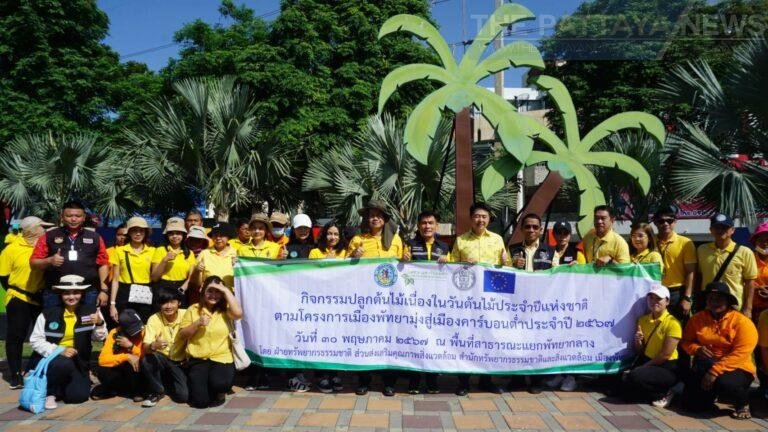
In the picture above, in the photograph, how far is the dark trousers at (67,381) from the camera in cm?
485

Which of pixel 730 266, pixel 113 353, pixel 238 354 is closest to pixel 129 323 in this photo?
pixel 113 353

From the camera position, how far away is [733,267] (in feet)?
A: 16.8

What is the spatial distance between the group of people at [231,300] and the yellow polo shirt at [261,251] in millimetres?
13

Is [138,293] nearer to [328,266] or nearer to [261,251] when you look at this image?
[261,251]

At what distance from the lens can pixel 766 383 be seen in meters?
4.95

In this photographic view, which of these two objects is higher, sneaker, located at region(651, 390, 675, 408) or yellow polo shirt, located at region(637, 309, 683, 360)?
yellow polo shirt, located at region(637, 309, 683, 360)

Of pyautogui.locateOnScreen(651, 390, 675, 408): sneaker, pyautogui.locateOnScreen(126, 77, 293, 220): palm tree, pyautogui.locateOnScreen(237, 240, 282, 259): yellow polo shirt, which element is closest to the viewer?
pyautogui.locateOnScreen(651, 390, 675, 408): sneaker

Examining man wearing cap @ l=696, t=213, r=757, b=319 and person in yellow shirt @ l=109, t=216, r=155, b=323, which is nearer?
man wearing cap @ l=696, t=213, r=757, b=319

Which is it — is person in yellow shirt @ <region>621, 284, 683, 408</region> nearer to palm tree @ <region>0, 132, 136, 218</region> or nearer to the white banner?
the white banner

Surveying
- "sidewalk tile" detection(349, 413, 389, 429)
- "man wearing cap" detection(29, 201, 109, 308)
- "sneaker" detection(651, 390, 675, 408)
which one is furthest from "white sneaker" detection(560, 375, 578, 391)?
"man wearing cap" detection(29, 201, 109, 308)

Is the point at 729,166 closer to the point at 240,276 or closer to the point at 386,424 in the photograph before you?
the point at 386,424

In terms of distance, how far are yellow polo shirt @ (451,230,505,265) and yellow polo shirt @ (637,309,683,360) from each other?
141 cm

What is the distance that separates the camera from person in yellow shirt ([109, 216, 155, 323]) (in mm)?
5520

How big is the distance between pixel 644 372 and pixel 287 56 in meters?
12.7
